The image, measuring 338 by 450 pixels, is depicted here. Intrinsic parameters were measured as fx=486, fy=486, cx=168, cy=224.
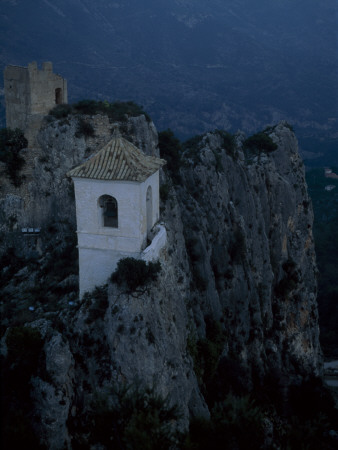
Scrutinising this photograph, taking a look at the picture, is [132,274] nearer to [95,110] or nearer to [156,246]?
[156,246]

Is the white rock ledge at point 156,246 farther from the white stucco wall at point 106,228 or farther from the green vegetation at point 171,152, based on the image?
the green vegetation at point 171,152

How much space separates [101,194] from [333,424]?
27322 mm

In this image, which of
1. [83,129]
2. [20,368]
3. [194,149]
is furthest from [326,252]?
[20,368]

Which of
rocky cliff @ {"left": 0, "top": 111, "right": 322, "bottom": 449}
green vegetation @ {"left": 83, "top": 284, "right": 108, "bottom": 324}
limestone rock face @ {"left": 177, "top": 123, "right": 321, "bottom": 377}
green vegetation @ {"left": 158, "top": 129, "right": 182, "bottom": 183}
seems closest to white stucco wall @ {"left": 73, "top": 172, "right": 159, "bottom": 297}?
green vegetation @ {"left": 83, "top": 284, "right": 108, "bottom": 324}

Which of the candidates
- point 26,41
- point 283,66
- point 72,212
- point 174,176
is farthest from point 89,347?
point 283,66

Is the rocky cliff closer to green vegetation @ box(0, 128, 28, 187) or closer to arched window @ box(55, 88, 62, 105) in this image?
green vegetation @ box(0, 128, 28, 187)

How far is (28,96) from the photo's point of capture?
1156 inches

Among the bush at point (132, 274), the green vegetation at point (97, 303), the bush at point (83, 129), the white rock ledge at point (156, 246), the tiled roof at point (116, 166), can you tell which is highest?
the bush at point (83, 129)

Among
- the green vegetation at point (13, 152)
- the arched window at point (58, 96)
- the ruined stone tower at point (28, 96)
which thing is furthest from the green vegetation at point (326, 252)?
the ruined stone tower at point (28, 96)

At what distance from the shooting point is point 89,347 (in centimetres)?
1911

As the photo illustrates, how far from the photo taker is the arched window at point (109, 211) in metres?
20.1

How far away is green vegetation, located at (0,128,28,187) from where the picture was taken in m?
28.7

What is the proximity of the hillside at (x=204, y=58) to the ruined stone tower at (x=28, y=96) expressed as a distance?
143 feet

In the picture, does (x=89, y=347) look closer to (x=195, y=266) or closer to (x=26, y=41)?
(x=195, y=266)
